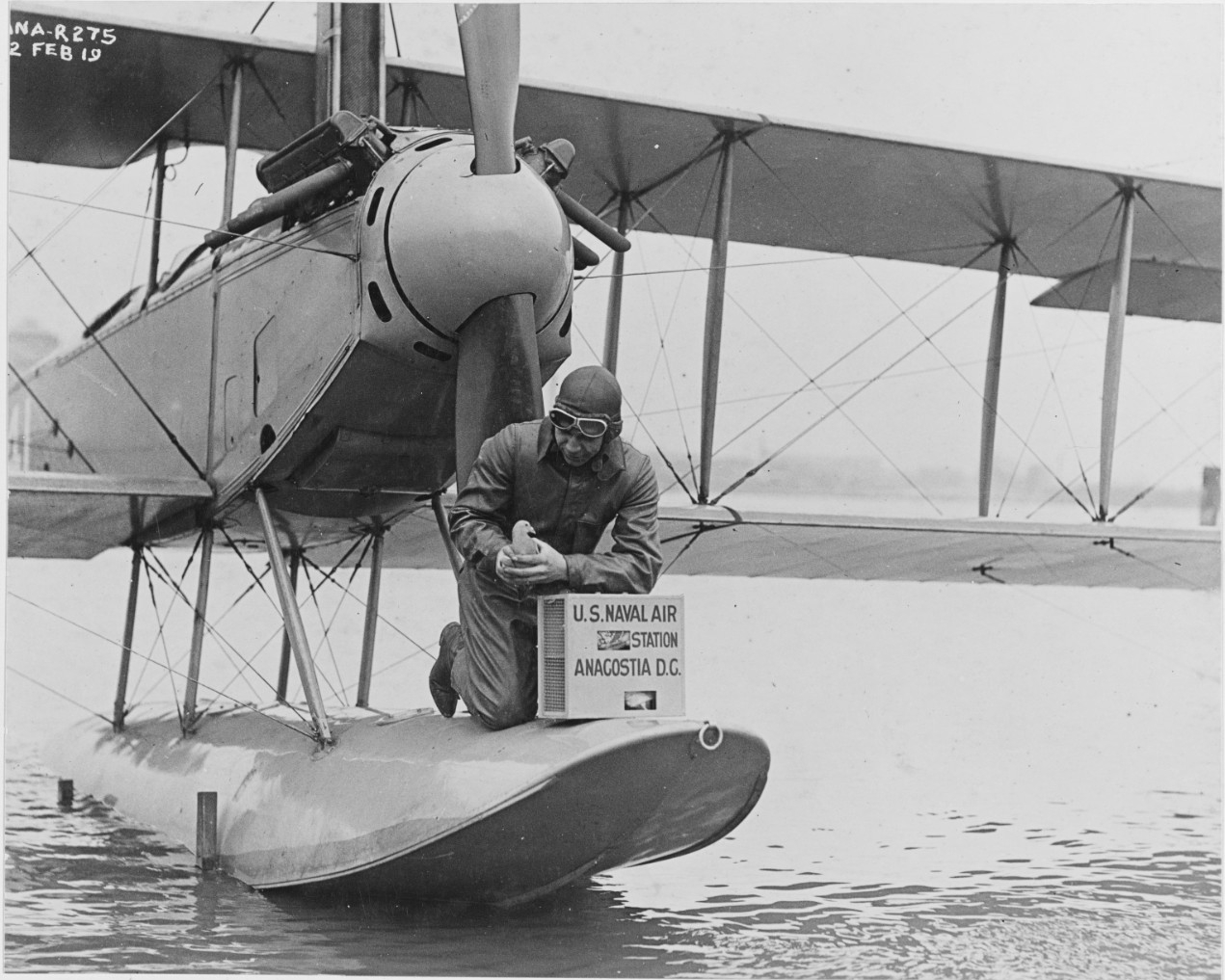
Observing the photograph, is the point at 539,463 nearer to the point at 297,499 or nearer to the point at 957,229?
the point at 297,499

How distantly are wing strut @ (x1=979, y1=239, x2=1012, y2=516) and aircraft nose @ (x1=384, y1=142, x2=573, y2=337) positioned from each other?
5.16 metres

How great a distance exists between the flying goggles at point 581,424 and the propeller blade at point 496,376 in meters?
0.78

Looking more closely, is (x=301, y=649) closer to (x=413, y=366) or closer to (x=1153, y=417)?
(x=413, y=366)

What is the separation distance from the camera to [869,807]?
28.1 ft

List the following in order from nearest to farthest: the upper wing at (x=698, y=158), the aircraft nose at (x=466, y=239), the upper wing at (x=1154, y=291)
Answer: the aircraft nose at (x=466, y=239) < the upper wing at (x=698, y=158) < the upper wing at (x=1154, y=291)

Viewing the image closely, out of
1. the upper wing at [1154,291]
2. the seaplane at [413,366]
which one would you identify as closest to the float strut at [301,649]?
the seaplane at [413,366]

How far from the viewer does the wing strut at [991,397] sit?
1030 centimetres

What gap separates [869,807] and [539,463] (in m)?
4.27

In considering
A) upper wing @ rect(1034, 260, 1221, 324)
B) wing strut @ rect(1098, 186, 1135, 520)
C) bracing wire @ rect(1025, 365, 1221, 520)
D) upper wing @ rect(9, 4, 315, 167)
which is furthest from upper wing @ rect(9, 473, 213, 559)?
upper wing @ rect(1034, 260, 1221, 324)

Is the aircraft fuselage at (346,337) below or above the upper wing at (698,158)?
below

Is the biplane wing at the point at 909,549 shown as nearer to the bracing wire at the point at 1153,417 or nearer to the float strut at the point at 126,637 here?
the bracing wire at the point at 1153,417

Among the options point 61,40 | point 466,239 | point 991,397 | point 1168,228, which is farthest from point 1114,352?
point 61,40

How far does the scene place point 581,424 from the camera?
5.02 metres

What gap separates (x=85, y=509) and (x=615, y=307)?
3523 millimetres
